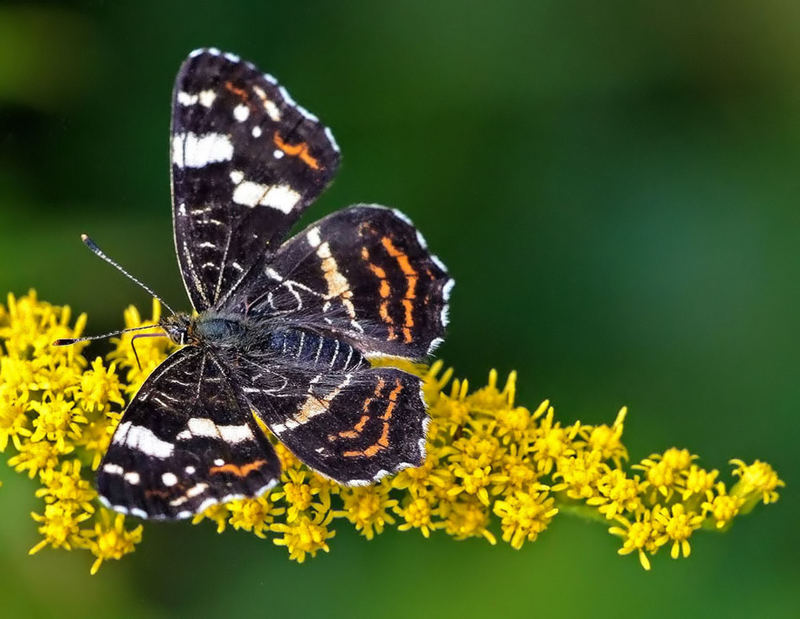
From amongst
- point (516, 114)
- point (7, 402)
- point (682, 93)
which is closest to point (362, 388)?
point (7, 402)

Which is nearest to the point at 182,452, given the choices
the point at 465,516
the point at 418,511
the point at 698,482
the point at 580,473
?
the point at 418,511

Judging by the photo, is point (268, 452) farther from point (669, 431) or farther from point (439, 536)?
point (669, 431)

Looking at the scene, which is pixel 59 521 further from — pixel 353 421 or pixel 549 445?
pixel 549 445

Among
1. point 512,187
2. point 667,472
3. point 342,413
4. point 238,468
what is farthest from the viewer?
point 512,187

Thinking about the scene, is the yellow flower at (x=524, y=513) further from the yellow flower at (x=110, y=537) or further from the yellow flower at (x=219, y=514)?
the yellow flower at (x=110, y=537)

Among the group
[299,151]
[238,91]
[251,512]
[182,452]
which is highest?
[238,91]
